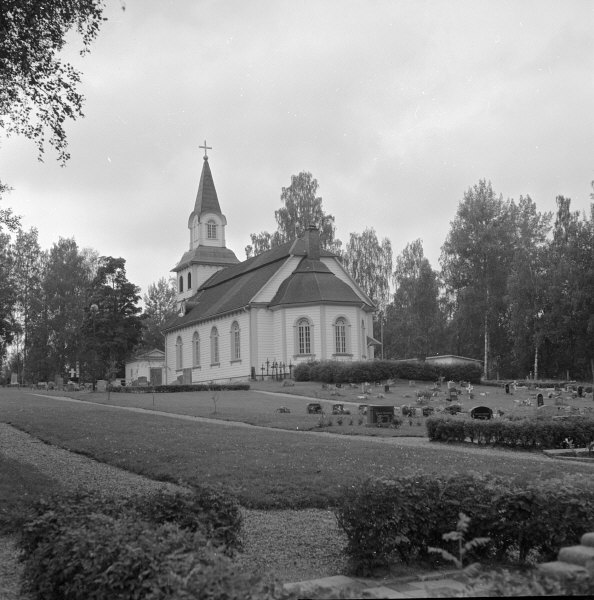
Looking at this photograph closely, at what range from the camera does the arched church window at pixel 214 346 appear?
171ft

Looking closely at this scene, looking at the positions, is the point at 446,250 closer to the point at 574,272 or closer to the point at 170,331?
the point at 574,272

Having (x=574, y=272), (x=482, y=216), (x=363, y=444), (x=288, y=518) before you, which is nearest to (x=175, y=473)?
(x=288, y=518)

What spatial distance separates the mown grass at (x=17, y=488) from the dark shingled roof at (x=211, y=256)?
51920mm

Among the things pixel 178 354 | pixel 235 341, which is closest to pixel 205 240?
pixel 178 354

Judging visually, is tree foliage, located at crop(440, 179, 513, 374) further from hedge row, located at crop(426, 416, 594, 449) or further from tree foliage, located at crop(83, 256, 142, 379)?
hedge row, located at crop(426, 416, 594, 449)

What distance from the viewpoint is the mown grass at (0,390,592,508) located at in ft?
33.2

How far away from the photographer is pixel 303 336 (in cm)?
4631

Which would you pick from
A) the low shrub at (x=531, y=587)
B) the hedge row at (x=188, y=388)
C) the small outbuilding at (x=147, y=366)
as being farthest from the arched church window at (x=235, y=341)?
the low shrub at (x=531, y=587)

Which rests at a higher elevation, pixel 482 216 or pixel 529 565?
pixel 482 216

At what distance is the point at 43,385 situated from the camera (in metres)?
54.9

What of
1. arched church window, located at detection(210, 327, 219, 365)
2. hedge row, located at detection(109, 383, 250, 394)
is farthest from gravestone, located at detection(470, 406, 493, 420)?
arched church window, located at detection(210, 327, 219, 365)

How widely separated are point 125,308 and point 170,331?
15.0 feet

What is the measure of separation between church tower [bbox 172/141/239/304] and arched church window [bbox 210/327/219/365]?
12503mm

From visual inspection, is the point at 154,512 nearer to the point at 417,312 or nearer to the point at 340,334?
the point at 340,334
